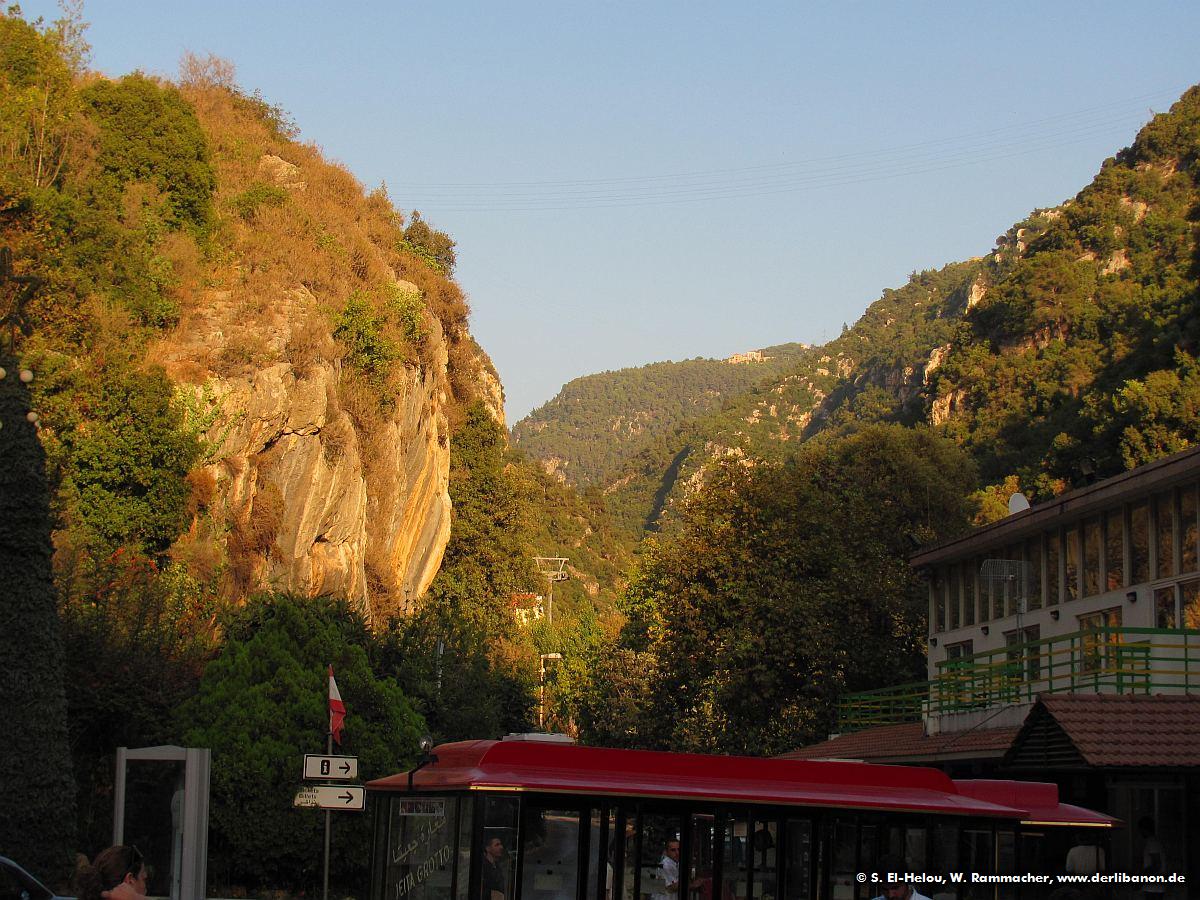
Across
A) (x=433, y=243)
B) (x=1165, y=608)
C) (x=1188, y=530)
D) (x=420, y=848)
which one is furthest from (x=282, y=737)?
(x=433, y=243)

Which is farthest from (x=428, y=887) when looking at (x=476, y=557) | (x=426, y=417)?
(x=476, y=557)

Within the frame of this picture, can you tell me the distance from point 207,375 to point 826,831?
29.6 meters

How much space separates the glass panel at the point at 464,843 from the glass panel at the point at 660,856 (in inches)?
71.8

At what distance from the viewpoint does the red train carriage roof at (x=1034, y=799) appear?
16.5 m

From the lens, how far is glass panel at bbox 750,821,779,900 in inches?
558

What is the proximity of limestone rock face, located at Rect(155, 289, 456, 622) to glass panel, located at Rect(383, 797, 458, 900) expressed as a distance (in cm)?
2356

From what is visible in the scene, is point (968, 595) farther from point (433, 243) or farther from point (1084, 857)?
point (433, 243)

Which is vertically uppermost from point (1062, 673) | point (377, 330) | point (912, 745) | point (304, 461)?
point (377, 330)

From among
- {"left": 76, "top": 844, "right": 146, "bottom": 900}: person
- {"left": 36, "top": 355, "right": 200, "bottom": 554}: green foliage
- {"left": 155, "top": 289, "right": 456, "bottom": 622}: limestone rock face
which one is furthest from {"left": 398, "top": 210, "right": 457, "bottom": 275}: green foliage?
{"left": 76, "top": 844, "right": 146, "bottom": 900}: person

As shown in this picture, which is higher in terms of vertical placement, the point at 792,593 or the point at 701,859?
the point at 792,593

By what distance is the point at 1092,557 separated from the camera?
92.6ft

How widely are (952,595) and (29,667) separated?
77.1 feet

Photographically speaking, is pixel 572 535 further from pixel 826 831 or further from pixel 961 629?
pixel 826 831

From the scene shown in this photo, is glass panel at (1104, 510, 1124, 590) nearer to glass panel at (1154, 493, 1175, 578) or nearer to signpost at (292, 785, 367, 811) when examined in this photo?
glass panel at (1154, 493, 1175, 578)
